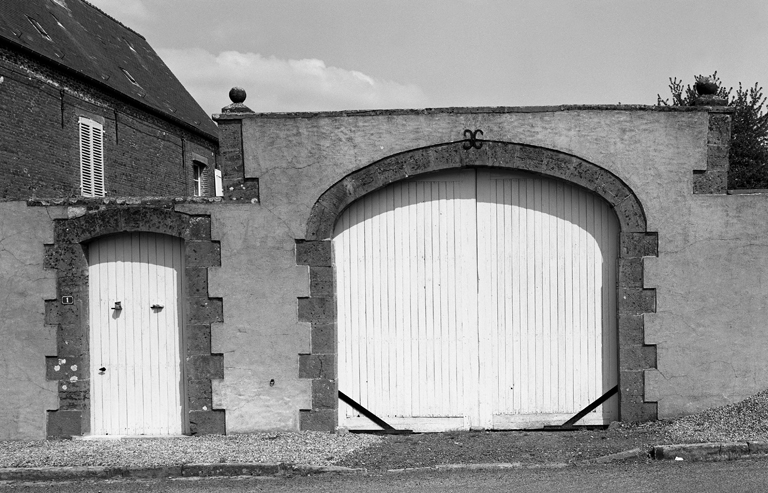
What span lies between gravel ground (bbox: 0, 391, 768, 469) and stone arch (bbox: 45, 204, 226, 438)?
33 cm

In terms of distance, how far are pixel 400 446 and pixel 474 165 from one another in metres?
2.97

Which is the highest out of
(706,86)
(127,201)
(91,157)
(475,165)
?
(706,86)

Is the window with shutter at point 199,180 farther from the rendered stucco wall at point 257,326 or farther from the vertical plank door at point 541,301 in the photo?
the vertical plank door at point 541,301

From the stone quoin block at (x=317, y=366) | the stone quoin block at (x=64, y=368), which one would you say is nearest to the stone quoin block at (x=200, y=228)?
the stone quoin block at (x=317, y=366)

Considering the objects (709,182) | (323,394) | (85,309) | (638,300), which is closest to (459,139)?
(638,300)

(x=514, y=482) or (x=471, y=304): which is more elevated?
(x=471, y=304)

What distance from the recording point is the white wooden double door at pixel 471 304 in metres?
8.48

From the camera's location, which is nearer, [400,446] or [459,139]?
[400,446]

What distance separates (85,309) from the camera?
27.8ft

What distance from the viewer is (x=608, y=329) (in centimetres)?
845

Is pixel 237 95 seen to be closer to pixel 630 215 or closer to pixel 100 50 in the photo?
pixel 630 215

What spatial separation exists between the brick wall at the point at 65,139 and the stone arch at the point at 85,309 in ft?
13.9

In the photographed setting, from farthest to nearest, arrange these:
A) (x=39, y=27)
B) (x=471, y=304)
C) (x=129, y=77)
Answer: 1. (x=129, y=77)
2. (x=39, y=27)
3. (x=471, y=304)

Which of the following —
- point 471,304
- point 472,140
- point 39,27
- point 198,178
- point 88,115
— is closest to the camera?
point 472,140
